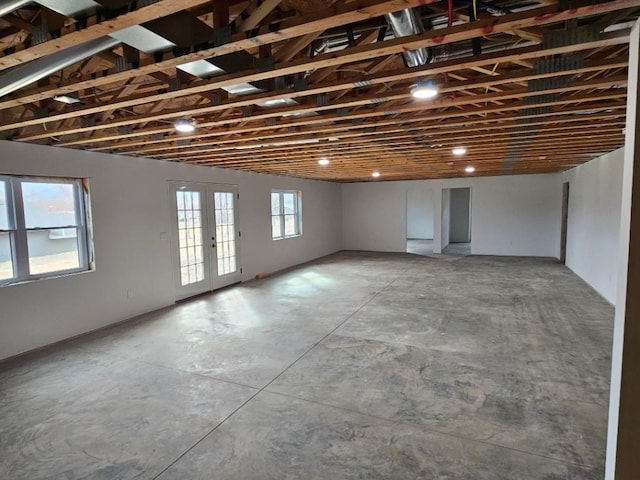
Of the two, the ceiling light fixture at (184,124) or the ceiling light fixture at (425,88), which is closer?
the ceiling light fixture at (425,88)

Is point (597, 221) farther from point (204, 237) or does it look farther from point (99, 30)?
point (99, 30)

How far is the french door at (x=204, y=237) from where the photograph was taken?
6016 mm

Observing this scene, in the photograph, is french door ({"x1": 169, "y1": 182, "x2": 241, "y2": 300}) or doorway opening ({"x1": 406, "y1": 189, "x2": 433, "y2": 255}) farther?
doorway opening ({"x1": 406, "y1": 189, "x2": 433, "y2": 255})

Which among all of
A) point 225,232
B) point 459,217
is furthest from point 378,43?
point 459,217

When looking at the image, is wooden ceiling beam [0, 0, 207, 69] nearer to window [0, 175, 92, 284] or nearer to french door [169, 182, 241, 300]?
window [0, 175, 92, 284]

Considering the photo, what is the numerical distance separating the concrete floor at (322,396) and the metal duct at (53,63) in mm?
2295

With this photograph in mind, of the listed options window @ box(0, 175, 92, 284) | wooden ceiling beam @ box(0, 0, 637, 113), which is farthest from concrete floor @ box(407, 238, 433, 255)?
wooden ceiling beam @ box(0, 0, 637, 113)

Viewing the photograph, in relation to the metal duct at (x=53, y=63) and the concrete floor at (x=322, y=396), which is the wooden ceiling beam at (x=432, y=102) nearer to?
the metal duct at (x=53, y=63)

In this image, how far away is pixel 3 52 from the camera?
68.3 inches

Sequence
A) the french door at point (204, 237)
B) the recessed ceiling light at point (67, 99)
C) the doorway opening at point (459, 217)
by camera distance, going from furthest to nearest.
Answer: the doorway opening at point (459, 217), the french door at point (204, 237), the recessed ceiling light at point (67, 99)

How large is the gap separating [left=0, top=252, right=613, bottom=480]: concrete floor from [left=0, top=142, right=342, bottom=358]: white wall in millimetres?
360

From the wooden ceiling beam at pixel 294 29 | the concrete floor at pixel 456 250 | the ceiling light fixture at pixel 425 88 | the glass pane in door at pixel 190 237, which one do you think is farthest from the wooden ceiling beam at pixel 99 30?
the concrete floor at pixel 456 250

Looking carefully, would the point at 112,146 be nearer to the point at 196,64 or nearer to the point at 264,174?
the point at 196,64

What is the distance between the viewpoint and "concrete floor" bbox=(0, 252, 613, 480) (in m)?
2.21
